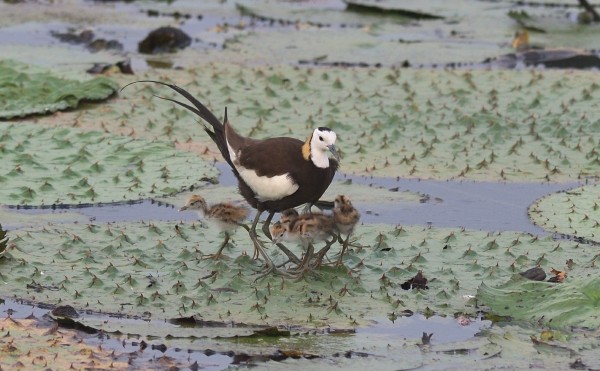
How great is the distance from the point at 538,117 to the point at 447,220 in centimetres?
236

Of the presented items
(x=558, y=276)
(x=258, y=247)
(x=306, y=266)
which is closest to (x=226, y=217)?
(x=258, y=247)

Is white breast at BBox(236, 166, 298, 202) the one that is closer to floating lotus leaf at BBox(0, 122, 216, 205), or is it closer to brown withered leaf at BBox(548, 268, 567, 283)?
brown withered leaf at BBox(548, 268, 567, 283)

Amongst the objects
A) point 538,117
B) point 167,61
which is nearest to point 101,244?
point 538,117

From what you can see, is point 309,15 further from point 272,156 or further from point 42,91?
point 272,156

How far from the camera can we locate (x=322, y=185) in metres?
7.43

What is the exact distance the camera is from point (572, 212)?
8586 mm

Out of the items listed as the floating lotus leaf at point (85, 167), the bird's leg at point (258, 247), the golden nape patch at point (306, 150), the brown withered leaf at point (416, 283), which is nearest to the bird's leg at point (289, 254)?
the bird's leg at point (258, 247)

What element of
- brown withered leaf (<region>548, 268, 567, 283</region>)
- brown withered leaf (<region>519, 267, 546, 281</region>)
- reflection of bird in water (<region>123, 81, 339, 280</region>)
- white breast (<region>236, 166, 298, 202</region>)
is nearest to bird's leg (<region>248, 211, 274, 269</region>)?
reflection of bird in water (<region>123, 81, 339, 280</region>)

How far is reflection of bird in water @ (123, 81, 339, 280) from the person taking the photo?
7375mm

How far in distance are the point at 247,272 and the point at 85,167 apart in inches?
90.1

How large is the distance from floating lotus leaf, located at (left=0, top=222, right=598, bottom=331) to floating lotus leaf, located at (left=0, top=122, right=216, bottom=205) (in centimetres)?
73

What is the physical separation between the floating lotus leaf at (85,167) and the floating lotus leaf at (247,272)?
2.40ft

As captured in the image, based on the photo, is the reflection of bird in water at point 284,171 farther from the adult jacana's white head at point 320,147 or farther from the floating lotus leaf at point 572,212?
the floating lotus leaf at point 572,212

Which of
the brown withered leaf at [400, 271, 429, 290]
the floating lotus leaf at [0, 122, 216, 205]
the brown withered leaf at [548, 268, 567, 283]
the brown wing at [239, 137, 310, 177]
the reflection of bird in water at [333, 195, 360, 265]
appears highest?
the brown wing at [239, 137, 310, 177]
